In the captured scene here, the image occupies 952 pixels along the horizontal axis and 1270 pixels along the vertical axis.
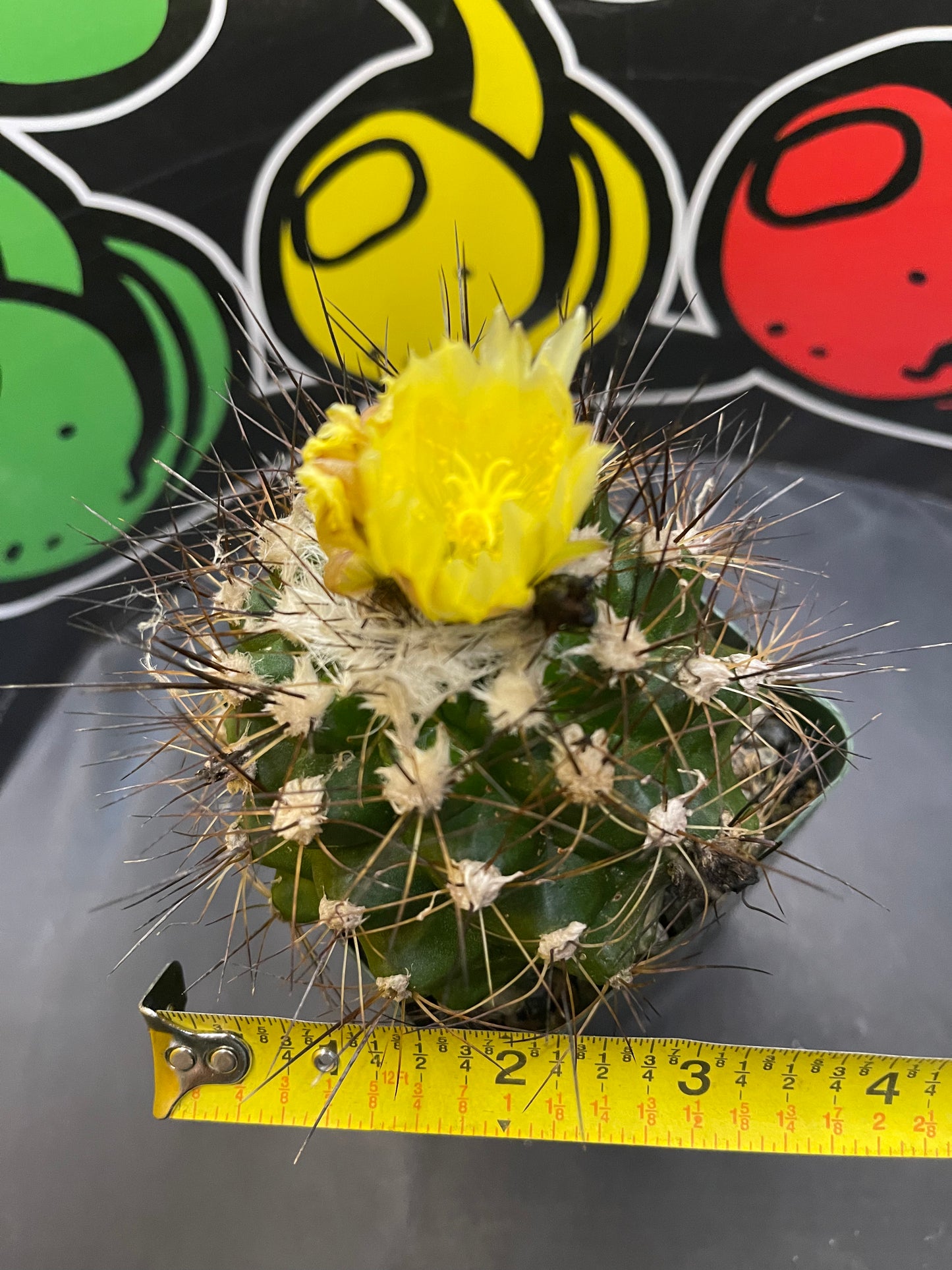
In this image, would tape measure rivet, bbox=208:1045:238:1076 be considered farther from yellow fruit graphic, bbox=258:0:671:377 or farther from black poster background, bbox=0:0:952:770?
black poster background, bbox=0:0:952:770

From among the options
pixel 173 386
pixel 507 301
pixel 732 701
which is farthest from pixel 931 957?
pixel 173 386

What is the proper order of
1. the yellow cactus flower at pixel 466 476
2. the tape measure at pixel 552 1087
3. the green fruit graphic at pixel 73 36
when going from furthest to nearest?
the green fruit graphic at pixel 73 36, the tape measure at pixel 552 1087, the yellow cactus flower at pixel 466 476

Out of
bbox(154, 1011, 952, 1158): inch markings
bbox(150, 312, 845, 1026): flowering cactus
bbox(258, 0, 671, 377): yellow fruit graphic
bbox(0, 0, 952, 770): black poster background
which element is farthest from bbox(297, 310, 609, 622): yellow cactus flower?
bbox(0, 0, 952, 770): black poster background

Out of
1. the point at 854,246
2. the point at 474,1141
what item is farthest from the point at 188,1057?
the point at 854,246

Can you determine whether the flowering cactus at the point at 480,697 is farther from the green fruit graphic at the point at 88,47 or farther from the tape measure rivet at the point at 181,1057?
the green fruit graphic at the point at 88,47

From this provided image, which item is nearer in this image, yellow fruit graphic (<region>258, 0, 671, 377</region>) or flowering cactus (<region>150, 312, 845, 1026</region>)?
flowering cactus (<region>150, 312, 845, 1026</region>)

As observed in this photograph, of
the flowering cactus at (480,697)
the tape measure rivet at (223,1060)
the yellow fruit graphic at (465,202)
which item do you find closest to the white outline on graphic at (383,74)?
the yellow fruit graphic at (465,202)
